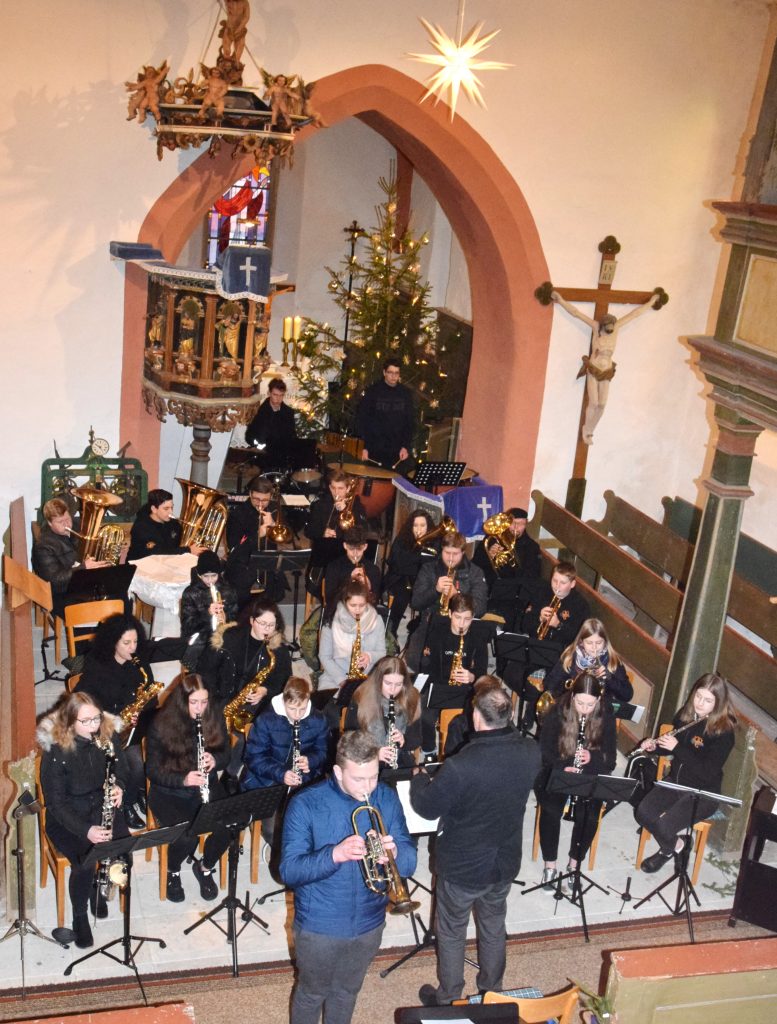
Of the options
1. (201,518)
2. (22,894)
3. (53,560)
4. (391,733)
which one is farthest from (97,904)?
(201,518)

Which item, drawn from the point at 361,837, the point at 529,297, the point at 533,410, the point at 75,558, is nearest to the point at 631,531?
the point at 533,410

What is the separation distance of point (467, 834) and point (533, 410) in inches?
266

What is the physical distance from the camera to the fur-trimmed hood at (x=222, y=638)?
713cm

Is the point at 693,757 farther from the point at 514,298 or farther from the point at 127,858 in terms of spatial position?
the point at 514,298

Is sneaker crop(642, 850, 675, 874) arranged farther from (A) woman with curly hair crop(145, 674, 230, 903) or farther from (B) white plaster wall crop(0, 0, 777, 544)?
(B) white plaster wall crop(0, 0, 777, 544)

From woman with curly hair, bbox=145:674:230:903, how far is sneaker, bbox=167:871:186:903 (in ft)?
0.29

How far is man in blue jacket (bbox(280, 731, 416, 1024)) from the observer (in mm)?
4609

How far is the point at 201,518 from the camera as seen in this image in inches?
370

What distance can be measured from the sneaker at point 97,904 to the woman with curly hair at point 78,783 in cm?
16

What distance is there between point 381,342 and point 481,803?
869 cm

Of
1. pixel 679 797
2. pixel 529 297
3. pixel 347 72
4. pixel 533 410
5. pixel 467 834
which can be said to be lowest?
pixel 679 797

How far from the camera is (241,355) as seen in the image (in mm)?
9781

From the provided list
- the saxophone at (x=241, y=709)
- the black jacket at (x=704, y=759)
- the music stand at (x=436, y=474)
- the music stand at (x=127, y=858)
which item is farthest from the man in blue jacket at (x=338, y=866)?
the music stand at (x=436, y=474)

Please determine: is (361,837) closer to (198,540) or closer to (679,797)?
(679,797)
